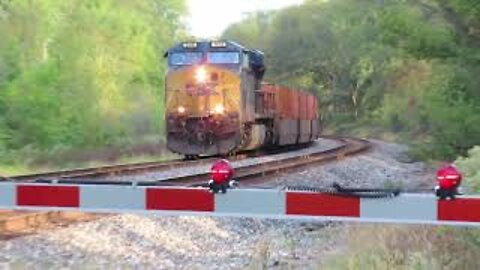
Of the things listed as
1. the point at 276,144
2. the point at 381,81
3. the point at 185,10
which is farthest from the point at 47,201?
the point at 185,10

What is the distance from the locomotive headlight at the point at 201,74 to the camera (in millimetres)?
25922

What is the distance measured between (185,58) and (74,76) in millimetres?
13572

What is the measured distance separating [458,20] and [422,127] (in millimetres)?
31838

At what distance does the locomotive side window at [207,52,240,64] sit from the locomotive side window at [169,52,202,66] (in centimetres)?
33

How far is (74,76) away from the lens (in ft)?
128

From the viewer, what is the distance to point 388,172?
79.0 feet

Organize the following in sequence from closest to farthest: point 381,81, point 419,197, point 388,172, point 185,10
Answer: point 419,197
point 388,172
point 381,81
point 185,10

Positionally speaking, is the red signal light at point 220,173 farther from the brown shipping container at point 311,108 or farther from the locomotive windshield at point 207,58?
the brown shipping container at point 311,108

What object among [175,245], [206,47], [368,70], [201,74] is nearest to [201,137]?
[201,74]

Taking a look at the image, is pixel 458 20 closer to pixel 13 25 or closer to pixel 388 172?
pixel 388 172

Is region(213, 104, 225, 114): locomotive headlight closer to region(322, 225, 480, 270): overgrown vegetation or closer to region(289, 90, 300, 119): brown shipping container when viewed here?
region(289, 90, 300, 119): brown shipping container

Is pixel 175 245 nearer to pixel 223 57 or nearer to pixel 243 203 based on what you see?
pixel 243 203

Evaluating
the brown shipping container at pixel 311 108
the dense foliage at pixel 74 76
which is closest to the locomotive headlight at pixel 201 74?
the dense foliage at pixel 74 76

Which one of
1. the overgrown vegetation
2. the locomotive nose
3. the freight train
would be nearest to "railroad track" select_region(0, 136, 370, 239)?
the overgrown vegetation
